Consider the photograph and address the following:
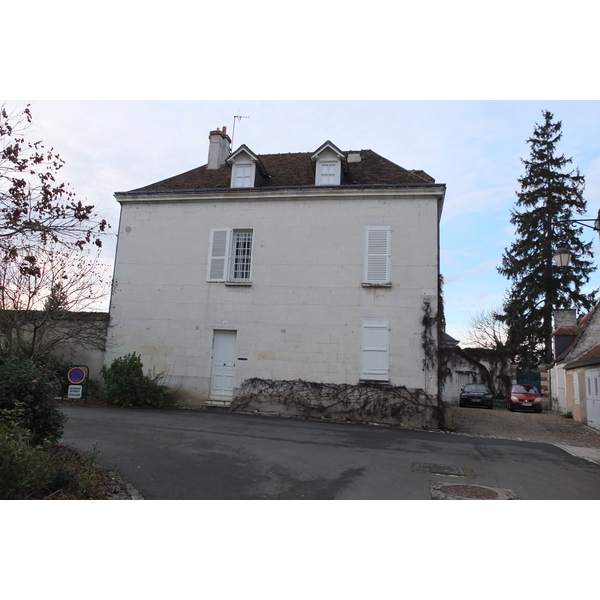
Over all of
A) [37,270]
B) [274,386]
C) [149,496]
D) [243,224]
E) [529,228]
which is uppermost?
[529,228]

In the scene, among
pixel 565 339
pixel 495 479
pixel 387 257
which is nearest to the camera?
pixel 495 479

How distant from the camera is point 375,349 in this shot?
44.3ft


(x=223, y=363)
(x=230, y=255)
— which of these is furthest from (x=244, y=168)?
(x=223, y=363)

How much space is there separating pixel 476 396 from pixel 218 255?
647 inches

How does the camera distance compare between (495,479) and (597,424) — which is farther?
(597,424)

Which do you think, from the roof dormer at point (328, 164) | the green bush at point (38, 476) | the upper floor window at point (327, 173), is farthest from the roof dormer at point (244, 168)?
the green bush at point (38, 476)

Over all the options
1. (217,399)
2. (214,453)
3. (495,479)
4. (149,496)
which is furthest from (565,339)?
(149,496)

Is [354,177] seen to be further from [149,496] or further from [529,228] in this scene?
[529,228]

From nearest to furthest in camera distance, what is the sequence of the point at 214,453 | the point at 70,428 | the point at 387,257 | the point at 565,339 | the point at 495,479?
the point at 495,479, the point at 214,453, the point at 70,428, the point at 387,257, the point at 565,339

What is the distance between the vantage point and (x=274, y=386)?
1391 cm

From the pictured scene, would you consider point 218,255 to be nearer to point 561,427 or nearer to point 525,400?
point 561,427

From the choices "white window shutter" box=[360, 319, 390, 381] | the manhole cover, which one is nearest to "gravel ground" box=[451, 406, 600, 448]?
"white window shutter" box=[360, 319, 390, 381]

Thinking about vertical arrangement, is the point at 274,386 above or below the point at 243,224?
below

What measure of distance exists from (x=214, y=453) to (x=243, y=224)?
8.97 meters
